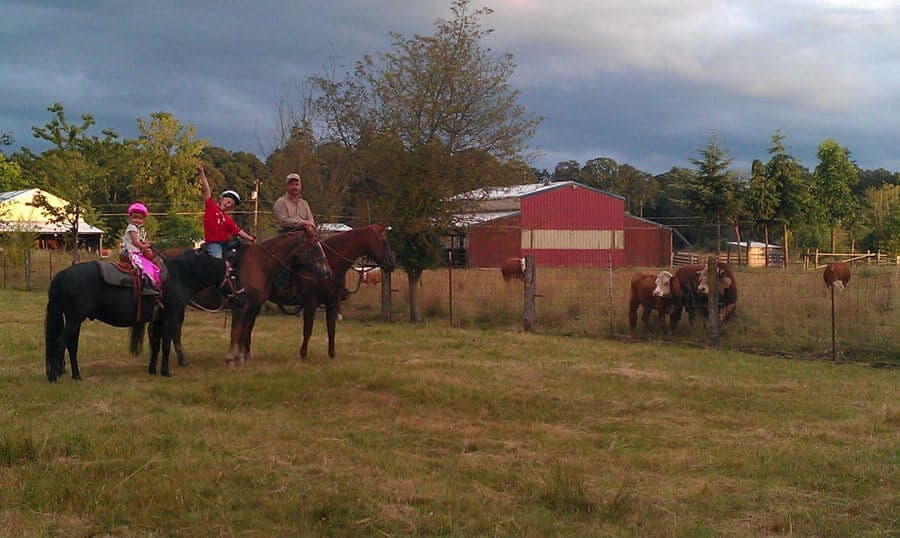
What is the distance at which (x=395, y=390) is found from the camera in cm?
918

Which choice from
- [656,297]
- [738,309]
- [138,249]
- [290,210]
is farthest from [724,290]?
[138,249]

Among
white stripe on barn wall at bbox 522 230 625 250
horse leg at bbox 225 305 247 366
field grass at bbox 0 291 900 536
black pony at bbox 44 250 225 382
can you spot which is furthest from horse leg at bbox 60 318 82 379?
white stripe on barn wall at bbox 522 230 625 250

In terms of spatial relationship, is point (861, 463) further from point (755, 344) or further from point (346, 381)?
point (755, 344)

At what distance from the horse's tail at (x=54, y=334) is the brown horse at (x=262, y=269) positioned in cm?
215

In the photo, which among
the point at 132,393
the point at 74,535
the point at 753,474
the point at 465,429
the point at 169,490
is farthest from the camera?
the point at 132,393

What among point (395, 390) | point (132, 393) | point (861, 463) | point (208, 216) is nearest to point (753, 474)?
point (861, 463)

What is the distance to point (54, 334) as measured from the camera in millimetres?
9438

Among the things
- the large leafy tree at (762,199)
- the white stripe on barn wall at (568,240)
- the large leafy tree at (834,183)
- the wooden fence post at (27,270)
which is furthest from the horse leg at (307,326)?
the large leafy tree at (834,183)

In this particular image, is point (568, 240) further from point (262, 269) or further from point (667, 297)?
point (262, 269)

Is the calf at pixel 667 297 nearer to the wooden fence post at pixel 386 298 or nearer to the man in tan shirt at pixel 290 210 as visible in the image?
the wooden fence post at pixel 386 298

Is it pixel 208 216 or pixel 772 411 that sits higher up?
pixel 208 216

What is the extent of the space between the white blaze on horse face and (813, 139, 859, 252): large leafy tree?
32549mm

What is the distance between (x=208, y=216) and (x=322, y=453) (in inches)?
228

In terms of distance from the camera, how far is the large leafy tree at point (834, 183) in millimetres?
44531
